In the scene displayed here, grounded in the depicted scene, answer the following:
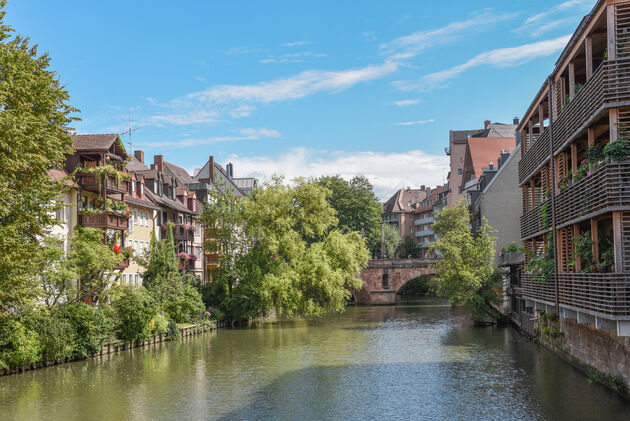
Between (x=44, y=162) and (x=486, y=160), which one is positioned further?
(x=486, y=160)

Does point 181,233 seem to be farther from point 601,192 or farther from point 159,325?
point 601,192

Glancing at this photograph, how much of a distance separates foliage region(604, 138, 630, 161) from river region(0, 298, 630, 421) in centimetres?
726

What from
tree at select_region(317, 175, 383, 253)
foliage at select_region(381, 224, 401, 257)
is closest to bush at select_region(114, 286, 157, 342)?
tree at select_region(317, 175, 383, 253)

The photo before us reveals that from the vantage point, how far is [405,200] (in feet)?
449

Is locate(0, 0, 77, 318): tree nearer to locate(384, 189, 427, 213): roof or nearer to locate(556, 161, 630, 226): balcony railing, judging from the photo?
locate(556, 161, 630, 226): balcony railing

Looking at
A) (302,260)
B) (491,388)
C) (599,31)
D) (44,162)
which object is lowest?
(491,388)

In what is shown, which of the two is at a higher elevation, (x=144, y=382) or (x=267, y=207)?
(x=267, y=207)

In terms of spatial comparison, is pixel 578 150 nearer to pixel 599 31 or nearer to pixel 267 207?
pixel 599 31

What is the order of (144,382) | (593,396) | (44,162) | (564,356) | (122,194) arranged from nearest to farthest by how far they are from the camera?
(593,396) < (44,162) < (144,382) < (564,356) < (122,194)

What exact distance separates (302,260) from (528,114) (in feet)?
73.4

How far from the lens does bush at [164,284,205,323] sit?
44.0m

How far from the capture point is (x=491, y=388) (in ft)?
82.8

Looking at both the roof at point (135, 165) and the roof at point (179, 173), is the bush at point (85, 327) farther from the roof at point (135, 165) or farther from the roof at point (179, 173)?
the roof at point (179, 173)

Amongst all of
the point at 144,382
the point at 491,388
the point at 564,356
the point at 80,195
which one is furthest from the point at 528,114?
the point at 80,195
